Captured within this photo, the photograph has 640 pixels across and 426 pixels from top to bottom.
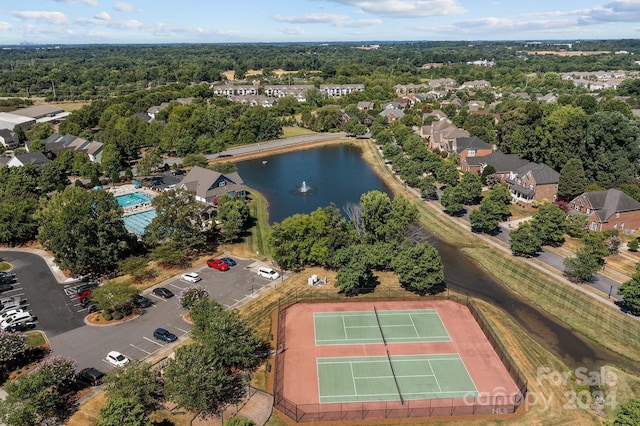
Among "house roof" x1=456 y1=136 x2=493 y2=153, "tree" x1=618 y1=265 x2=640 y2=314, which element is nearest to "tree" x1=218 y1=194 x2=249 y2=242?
"tree" x1=618 y1=265 x2=640 y2=314

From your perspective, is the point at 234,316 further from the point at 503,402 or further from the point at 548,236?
the point at 548,236

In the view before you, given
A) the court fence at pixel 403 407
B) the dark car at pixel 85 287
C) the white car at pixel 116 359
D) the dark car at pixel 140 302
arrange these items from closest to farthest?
1. the court fence at pixel 403 407
2. the white car at pixel 116 359
3. the dark car at pixel 140 302
4. the dark car at pixel 85 287

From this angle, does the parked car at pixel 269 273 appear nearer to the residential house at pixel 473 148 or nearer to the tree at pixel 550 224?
the tree at pixel 550 224

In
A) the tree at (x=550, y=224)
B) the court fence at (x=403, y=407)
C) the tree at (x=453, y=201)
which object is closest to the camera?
the court fence at (x=403, y=407)

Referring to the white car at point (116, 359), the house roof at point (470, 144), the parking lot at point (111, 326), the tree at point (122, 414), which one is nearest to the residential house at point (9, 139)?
the parking lot at point (111, 326)

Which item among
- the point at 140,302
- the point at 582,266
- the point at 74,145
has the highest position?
the point at 74,145

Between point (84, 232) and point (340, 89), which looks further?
point (340, 89)

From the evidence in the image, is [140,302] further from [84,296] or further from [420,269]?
[420,269]

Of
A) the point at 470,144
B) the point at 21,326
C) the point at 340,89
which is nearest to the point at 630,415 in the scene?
the point at 21,326
